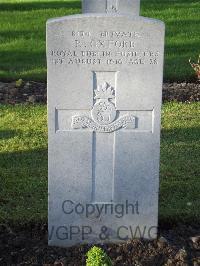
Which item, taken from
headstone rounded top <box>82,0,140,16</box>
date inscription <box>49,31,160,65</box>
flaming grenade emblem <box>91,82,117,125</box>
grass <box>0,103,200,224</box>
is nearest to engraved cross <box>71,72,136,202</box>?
flaming grenade emblem <box>91,82,117,125</box>

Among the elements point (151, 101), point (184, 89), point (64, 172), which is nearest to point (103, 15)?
point (151, 101)

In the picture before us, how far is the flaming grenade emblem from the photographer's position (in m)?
4.68

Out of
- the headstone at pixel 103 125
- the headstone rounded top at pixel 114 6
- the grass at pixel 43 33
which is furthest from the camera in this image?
the grass at pixel 43 33

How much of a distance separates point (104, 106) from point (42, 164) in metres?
2.13

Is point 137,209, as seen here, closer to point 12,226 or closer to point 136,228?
point 136,228

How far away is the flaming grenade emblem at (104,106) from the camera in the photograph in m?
4.68

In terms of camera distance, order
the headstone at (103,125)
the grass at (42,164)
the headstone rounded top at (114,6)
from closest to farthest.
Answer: the headstone at (103,125) → the grass at (42,164) → the headstone rounded top at (114,6)

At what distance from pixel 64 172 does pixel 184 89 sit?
4.68 meters

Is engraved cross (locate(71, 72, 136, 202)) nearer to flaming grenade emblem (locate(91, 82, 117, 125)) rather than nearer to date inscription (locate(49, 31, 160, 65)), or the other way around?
flaming grenade emblem (locate(91, 82, 117, 125))

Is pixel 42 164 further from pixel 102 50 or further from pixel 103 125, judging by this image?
pixel 102 50

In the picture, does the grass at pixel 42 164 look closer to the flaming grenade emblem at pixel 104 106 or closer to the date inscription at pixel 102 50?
the flaming grenade emblem at pixel 104 106

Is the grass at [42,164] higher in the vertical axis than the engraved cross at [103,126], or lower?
lower

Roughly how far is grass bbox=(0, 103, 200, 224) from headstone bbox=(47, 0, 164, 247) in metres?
0.56

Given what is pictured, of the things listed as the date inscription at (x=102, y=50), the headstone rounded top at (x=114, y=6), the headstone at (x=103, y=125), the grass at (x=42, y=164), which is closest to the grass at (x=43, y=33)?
the grass at (x=42, y=164)
